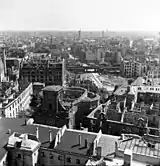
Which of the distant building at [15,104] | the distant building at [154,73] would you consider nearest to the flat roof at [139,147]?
the distant building at [15,104]

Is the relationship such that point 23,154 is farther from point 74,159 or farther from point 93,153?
→ point 93,153

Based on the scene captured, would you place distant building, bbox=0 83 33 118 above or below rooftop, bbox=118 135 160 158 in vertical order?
below

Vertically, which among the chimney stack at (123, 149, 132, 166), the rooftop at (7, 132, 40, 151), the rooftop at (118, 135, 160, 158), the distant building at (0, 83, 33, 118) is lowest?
the distant building at (0, 83, 33, 118)

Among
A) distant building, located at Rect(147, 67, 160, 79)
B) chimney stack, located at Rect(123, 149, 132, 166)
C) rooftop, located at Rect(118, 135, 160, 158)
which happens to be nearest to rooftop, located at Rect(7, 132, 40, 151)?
rooftop, located at Rect(118, 135, 160, 158)

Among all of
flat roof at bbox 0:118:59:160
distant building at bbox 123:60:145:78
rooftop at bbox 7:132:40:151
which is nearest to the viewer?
rooftop at bbox 7:132:40:151

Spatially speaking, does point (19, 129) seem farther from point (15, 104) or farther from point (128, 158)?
point (15, 104)

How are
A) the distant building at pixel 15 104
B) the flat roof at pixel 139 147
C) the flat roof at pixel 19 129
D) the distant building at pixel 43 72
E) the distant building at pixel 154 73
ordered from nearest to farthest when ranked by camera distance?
the flat roof at pixel 139 147 → the flat roof at pixel 19 129 → the distant building at pixel 15 104 → the distant building at pixel 43 72 → the distant building at pixel 154 73

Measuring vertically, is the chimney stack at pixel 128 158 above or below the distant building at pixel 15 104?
above

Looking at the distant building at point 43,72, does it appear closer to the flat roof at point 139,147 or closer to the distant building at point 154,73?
the distant building at point 154,73

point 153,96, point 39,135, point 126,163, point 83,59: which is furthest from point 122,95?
point 83,59

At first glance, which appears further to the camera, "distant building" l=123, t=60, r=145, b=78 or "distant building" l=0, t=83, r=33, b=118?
"distant building" l=123, t=60, r=145, b=78

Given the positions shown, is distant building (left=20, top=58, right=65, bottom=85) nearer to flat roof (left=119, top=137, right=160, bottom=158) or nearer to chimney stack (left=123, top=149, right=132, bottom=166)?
flat roof (left=119, top=137, right=160, bottom=158)

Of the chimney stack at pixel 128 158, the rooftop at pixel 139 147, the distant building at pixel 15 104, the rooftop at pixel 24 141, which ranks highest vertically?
the chimney stack at pixel 128 158

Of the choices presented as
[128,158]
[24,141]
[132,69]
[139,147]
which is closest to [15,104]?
[24,141]
